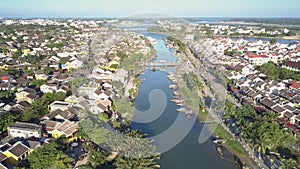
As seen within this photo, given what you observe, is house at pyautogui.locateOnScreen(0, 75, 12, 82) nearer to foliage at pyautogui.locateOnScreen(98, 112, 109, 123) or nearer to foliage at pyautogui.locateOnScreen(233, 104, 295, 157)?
foliage at pyautogui.locateOnScreen(98, 112, 109, 123)

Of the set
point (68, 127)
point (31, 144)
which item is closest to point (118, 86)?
point (68, 127)

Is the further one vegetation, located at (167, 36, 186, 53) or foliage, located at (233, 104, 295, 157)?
vegetation, located at (167, 36, 186, 53)

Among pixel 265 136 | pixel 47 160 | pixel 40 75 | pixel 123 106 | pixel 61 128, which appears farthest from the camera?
pixel 40 75

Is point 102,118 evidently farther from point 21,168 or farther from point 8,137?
point 21,168

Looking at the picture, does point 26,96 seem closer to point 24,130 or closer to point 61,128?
point 24,130

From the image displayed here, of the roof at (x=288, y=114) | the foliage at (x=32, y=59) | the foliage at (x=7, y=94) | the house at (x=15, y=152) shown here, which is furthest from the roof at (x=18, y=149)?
the foliage at (x=32, y=59)

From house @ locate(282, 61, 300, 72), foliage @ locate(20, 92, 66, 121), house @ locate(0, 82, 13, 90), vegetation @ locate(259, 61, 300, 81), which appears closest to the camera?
foliage @ locate(20, 92, 66, 121)

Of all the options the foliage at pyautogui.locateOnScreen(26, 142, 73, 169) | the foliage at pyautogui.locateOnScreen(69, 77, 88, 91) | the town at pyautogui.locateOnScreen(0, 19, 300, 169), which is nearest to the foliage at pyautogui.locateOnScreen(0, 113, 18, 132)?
the town at pyautogui.locateOnScreen(0, 19, 300, 169)
